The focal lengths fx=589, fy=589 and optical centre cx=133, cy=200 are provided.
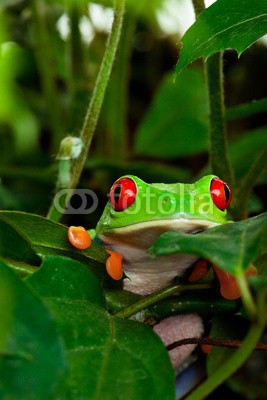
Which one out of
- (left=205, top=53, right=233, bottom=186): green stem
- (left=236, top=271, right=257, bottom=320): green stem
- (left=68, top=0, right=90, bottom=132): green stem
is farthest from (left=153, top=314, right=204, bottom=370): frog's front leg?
(left=68, top=0, right=90, bottom=132): green stem

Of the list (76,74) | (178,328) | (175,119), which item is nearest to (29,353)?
(178,328)

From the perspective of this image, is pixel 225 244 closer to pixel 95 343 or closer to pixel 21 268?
pixel 95 343

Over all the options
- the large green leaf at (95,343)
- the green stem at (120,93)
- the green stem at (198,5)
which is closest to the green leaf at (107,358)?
the large green leaf at (95,343)

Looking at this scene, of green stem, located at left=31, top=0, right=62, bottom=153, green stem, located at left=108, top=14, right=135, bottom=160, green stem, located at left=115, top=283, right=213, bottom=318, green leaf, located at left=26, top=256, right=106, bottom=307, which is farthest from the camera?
green stem, located at left=31, top=0, right=62, bottom=153

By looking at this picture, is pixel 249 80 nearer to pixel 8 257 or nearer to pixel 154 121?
pixel 154 121

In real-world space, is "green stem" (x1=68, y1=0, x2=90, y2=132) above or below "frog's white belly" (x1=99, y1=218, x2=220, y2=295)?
above

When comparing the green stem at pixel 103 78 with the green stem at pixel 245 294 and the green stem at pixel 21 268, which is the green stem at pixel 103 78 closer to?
the green stem at pixel 21 268

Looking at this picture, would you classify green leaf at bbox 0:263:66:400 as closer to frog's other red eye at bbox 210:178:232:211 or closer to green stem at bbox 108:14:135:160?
frog's other red eye at bbox 210:178:232:211
